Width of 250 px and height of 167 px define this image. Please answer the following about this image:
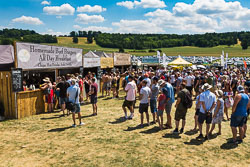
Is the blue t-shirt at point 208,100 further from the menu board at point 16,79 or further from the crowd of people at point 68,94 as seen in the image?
the menu board at point 16,79

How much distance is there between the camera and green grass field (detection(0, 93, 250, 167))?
192 inches

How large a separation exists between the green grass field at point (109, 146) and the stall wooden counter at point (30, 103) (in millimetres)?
817

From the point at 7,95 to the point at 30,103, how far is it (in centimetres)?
95

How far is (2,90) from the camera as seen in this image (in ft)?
28.1

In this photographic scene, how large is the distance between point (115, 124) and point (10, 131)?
11.5 ft

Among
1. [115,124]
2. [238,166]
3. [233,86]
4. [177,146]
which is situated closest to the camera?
[238,166]

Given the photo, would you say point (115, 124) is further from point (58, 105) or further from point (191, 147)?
point (58, 105)

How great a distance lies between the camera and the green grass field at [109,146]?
4883 millimetres

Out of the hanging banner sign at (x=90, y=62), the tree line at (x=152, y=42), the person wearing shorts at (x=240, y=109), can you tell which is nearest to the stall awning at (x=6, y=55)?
the hanging banner sign at (x=90, y=62)

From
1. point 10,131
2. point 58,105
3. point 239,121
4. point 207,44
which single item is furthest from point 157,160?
point 207,44

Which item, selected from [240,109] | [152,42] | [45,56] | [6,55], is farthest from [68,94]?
[152,42]

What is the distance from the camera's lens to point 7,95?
8.55 metres

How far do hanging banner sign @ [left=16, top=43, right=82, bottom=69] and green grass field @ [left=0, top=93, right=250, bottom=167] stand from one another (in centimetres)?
290

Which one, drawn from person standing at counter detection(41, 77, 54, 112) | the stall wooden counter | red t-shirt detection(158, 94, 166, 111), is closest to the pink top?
red t-shirt detection(158, 94, 166, 111)
